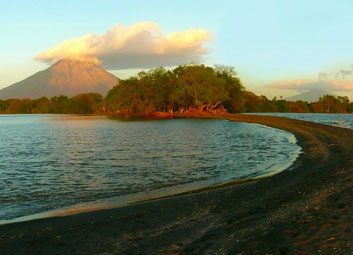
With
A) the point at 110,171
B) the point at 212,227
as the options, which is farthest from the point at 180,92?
the point at 212,227

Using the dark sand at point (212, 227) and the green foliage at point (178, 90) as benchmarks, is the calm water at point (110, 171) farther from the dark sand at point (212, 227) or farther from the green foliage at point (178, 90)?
the green foliage at point (178, 90)

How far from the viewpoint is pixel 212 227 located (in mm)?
11984

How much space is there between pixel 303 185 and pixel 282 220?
6.92 m

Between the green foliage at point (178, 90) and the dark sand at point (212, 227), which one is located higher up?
the green foliage at point (178, 90)

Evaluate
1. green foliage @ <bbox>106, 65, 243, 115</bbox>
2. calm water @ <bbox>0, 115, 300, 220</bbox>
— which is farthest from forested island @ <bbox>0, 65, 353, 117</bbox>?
calm water @ <bbox>0, 115, 300, 220</bbox>

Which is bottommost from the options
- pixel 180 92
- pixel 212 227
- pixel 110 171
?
pixel 110 171

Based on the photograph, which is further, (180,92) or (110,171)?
(180,92)

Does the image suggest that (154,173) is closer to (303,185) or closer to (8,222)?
(303,185)

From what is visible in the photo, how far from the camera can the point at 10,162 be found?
1297 inches

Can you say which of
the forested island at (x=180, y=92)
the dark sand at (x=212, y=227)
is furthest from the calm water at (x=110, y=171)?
the forested island at (x=180, y=92)

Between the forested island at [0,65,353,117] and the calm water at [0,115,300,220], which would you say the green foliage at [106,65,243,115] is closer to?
the forested island at [0,65,353,117]

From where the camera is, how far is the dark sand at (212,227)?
10.0 metres

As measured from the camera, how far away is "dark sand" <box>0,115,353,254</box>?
10016mm

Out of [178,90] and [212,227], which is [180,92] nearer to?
[178,90]
